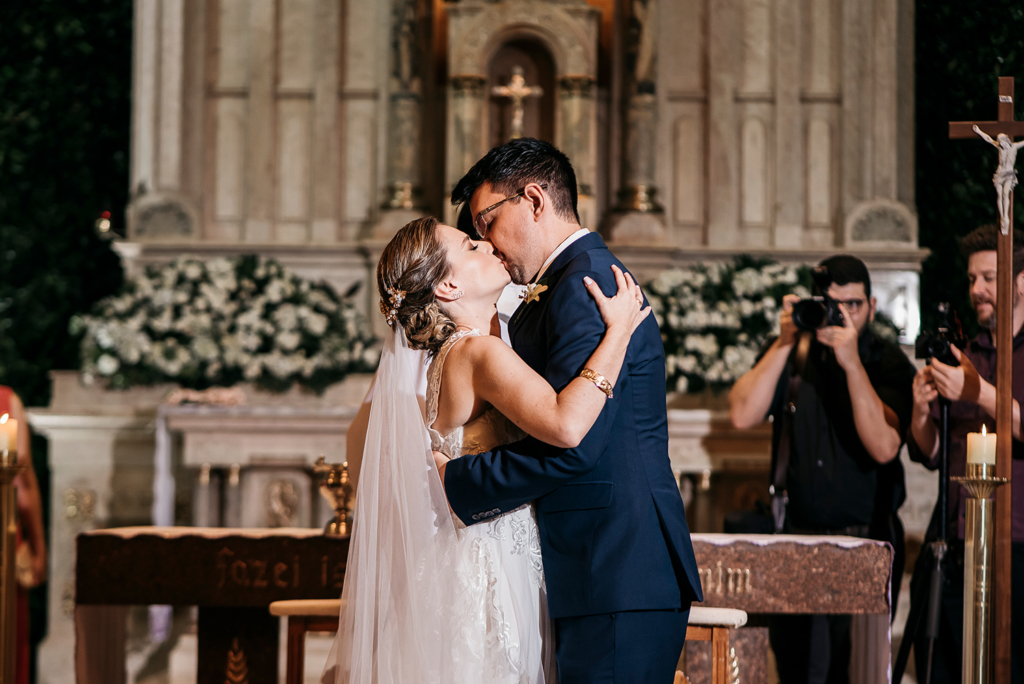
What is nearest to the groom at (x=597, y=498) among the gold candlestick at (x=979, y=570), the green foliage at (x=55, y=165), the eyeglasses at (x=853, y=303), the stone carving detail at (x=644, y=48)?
the gold candlestick at (x=979, y=570)

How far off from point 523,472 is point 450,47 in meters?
5.42

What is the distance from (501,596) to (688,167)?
5442mm

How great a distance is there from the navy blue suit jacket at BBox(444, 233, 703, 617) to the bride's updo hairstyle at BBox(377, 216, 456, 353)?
303mm

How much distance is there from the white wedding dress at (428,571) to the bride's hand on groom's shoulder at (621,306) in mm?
386

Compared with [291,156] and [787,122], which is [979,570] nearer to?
[787,122]

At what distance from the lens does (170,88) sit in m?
7.38

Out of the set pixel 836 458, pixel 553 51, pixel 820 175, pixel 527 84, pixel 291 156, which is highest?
pixel 553 51

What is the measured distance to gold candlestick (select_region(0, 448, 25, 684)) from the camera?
3453mm

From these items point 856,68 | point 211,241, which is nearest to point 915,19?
point 856,68

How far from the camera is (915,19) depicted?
7.48m

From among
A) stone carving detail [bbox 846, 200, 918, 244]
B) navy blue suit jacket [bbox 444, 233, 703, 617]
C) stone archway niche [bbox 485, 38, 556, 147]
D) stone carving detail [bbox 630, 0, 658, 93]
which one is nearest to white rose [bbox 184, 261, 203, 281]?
stone archway niche [bbox 485, 38, 556, 147]

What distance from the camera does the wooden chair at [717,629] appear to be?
3186 mm

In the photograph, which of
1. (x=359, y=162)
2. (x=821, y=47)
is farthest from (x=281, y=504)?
(x=821, y=47)

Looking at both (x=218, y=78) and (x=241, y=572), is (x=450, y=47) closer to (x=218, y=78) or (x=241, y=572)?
(x=218, y=78)
